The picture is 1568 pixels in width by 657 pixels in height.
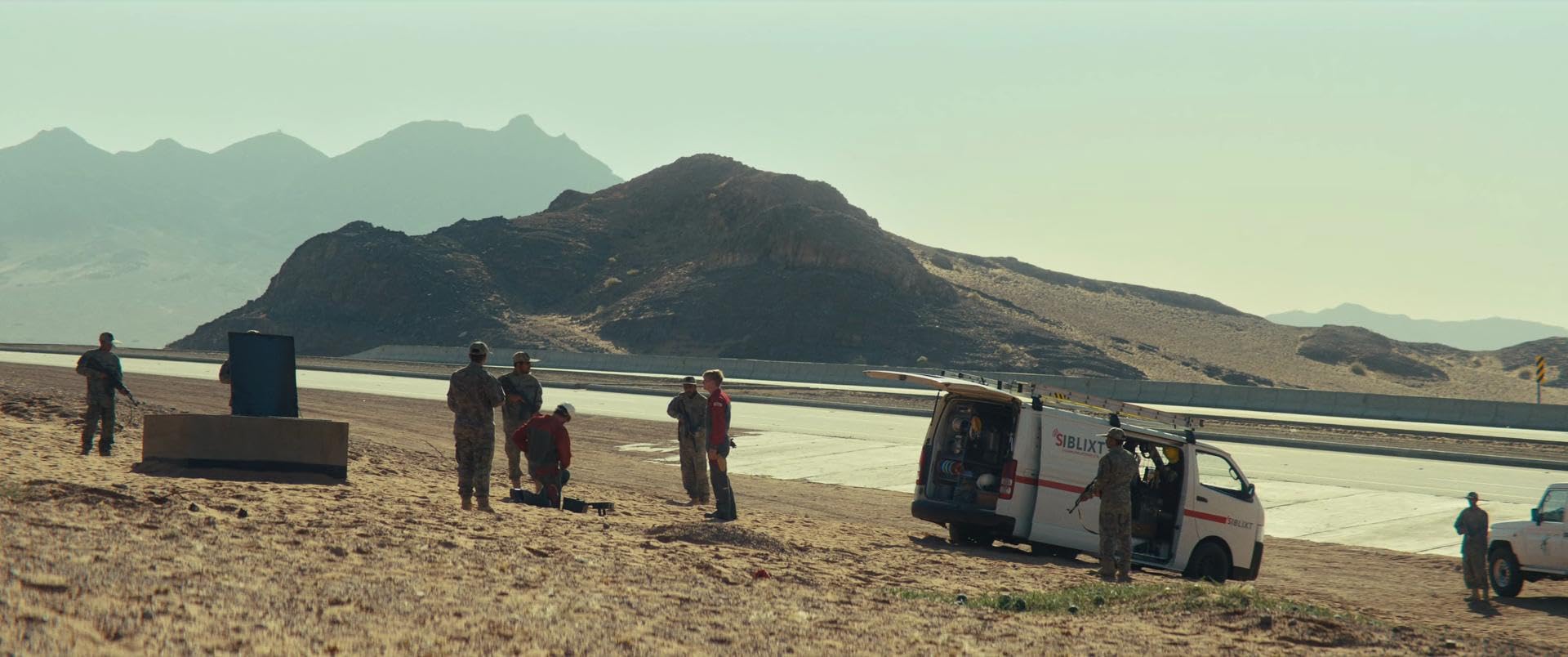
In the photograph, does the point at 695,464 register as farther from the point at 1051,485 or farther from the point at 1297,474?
the point at 1297,474

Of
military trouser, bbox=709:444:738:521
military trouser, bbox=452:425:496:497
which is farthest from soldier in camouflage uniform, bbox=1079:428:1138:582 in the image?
military trouser, bbox=452:425:496:497

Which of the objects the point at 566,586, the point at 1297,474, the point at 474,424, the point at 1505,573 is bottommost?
the point at 1505,573

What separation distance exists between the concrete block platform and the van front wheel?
32.9 ft

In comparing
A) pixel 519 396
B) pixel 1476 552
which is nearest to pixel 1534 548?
pixel 1476 552

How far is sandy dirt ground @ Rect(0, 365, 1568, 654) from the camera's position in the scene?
694 centimetres

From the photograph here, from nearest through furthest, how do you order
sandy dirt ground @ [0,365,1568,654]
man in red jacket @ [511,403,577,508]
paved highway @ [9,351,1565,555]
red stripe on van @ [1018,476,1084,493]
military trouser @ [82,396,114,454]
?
sandy dirt ground @ [0,365,1568,654], man in red jacket @ [511,403,577,508], red stripe on van @ [1018,476,1084,493], military trouser @ [82,396,114,454], paved highway @ [9,351,1565,555]

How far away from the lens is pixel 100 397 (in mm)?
15805

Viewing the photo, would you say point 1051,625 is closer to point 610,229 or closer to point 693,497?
point 693,497

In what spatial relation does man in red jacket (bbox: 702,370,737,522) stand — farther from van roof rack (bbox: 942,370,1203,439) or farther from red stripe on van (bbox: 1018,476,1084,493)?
red stripe on van (bbox: 1018,476,1084,493)

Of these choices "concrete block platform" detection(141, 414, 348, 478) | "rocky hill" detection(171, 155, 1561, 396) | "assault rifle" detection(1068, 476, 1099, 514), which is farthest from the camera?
"rocky hill" detection(171, 155, 1561, 396)

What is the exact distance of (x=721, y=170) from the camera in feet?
410

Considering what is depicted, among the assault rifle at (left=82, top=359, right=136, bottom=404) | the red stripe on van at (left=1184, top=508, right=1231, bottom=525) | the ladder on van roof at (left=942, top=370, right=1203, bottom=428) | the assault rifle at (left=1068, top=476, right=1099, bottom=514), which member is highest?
the ladder on van roof at (left=942, top=370, right=1203, bottom=428)

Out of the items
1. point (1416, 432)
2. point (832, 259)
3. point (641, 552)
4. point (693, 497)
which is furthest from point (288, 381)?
point (832, 259)

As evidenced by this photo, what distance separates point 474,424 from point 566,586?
182 inches
